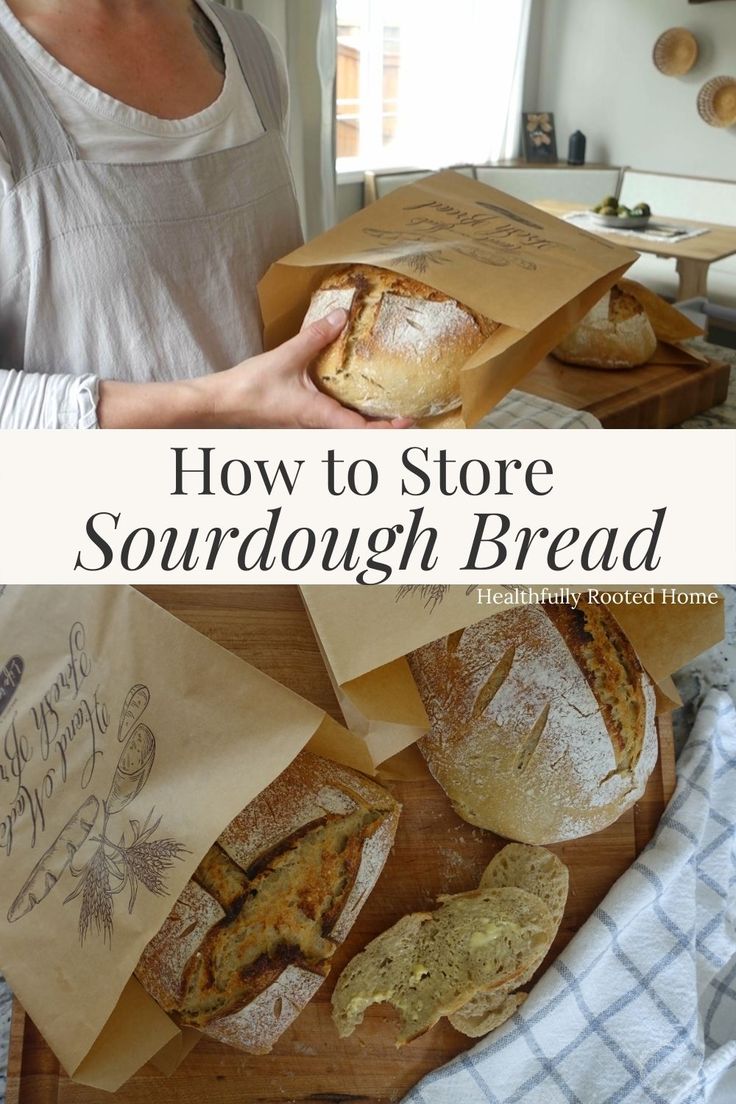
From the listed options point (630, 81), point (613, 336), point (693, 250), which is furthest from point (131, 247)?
point (630, 81)

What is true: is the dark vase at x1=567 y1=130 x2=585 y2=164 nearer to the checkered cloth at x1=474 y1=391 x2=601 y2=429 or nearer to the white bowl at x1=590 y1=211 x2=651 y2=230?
the white bowl at x1=590 y1=211 x2=651 y2=230

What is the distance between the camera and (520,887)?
27.6 inches

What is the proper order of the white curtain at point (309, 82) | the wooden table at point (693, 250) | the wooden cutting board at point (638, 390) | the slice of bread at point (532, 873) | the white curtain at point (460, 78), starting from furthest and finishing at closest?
the white curtain at point (460, 78) < the wooden table at point (693, 250) < the white curtain at point (309, 82) < the wooden cutting board at point (638, 390) < the slice of bread at point (532, 873)

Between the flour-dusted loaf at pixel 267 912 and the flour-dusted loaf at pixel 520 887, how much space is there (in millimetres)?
112

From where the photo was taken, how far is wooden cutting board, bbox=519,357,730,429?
57.7 inches

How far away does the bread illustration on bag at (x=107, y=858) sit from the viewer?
56 centimetres

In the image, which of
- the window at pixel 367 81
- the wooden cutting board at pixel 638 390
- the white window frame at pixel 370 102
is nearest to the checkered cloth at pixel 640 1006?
the wooden cutting board at pixel 638 390

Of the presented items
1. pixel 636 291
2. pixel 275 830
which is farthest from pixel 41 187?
pixel 636 291

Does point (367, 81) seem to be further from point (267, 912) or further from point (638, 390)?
point (267, 912)

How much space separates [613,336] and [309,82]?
1537mm

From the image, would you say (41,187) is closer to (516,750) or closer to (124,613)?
(124,613)

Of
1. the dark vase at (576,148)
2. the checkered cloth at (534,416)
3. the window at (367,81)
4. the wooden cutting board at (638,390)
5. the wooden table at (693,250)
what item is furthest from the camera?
the dark vase at (576,148)

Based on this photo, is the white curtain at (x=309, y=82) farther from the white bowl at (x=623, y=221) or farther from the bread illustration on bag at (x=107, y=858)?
the bread illustration on bag at (x=107, y=858)

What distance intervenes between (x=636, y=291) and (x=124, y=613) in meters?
1.31
